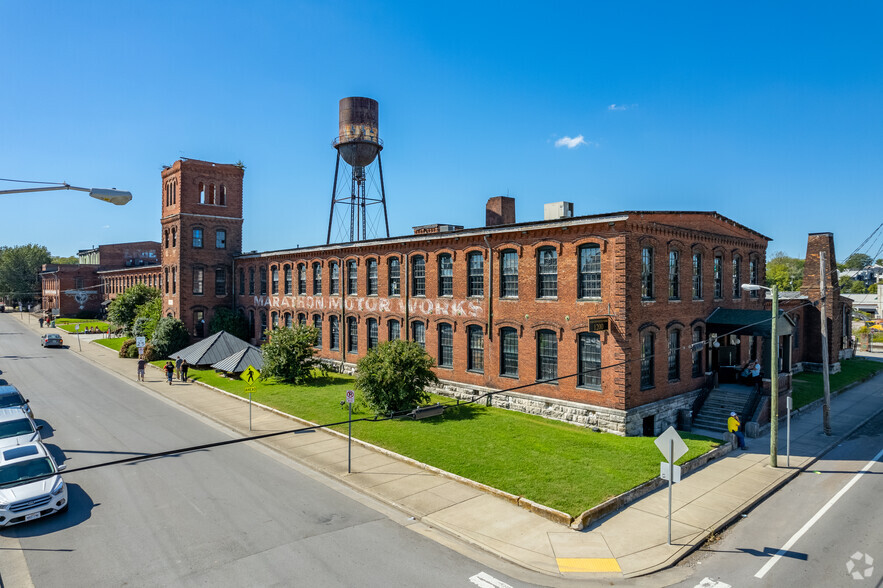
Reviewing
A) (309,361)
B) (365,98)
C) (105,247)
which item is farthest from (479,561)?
(105,247)

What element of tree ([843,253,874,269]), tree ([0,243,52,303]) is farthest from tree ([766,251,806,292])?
tree ([0,243,52,303])

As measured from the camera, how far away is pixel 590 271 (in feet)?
72.6

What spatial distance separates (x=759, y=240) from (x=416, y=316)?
21.0 metres

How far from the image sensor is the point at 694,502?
51.1 feet

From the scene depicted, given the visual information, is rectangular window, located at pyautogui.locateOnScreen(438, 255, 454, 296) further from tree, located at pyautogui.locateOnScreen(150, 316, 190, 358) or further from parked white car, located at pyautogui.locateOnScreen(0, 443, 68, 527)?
tree, located at pyautogui.locateOnScreen(150, 316, 190, 358)

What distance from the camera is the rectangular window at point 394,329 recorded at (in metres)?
31.4

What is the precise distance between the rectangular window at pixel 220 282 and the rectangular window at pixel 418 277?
78.1 feet

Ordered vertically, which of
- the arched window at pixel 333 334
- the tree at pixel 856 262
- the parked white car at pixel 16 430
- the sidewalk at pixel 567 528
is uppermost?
the tree at pixel 856 262

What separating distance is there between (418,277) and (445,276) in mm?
2290

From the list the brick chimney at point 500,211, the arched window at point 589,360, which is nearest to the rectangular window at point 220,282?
the brick chimney at point 500,211

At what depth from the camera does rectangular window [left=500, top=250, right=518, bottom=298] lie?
2503 centimetres

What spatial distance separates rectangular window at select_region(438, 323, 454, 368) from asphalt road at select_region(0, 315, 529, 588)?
11263 mm

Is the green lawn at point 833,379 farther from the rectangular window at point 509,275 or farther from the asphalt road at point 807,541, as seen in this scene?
the rectangular window at point 509,275

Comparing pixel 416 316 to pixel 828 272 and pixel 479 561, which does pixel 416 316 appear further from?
pixel 828 272
